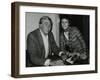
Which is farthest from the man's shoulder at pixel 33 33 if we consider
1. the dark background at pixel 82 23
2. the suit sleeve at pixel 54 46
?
the dark background at pixel 82 23

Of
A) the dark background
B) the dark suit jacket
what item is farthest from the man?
the dark background

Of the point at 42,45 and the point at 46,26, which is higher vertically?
the point at 46,26

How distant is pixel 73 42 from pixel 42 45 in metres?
0.24

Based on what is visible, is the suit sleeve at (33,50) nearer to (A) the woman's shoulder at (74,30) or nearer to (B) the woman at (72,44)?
(B) the woman at (72,44)

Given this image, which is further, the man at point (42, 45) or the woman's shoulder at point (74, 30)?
the woman's shoulder at point (74, 30)

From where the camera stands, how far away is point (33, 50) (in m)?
1.67

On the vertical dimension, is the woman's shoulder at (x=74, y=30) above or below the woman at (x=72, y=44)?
above

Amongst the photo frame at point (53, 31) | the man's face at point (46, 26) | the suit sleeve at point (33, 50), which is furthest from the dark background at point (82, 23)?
the suit sleeve at point (33, 50)

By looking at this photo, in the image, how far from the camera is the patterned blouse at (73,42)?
1771 millimetres

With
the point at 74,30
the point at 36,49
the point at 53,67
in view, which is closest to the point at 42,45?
the point at 36,49

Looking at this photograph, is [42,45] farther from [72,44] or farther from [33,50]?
[72,44]

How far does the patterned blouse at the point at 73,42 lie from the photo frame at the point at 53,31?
0.11 feet

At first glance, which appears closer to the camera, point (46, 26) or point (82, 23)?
point (46, 26)

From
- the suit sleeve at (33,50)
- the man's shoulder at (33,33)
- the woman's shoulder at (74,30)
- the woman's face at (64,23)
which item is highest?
the woman's face at (64,23)
